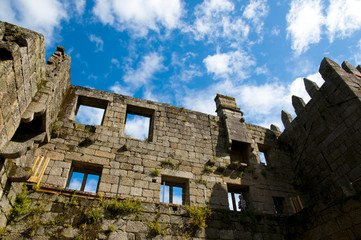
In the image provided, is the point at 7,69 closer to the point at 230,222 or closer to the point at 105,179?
the point at 105,179

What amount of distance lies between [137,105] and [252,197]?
17.7 feet

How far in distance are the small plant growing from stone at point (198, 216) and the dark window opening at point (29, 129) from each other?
14.8ft

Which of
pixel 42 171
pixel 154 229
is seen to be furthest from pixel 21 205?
pixel 154 229

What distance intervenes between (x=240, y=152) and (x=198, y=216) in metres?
4.08

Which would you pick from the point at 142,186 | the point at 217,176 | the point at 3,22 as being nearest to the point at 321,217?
the point at 217,176

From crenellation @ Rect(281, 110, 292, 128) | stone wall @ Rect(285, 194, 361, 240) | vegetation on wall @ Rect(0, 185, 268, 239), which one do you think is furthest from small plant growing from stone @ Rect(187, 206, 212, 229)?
crenellation @ Rect(281, 110, 292, 128)

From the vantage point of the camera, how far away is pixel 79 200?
573 centimetres

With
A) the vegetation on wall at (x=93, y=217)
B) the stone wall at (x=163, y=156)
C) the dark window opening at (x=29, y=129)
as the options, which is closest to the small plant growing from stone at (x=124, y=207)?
the vegetation on wall at (x=93, y=217)

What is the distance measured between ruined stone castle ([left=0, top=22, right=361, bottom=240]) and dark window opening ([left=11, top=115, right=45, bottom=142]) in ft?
0.09

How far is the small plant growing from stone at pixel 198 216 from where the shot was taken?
20.6 ft

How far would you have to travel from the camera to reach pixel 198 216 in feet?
21.0

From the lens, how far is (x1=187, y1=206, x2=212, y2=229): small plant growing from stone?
20.6 feet

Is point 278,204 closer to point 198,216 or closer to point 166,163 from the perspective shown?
point 198,216

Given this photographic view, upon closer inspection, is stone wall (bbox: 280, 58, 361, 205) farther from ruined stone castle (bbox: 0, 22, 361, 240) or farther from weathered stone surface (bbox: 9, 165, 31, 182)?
weathered stone surface (bbox: 9, 165, 31, 182)
